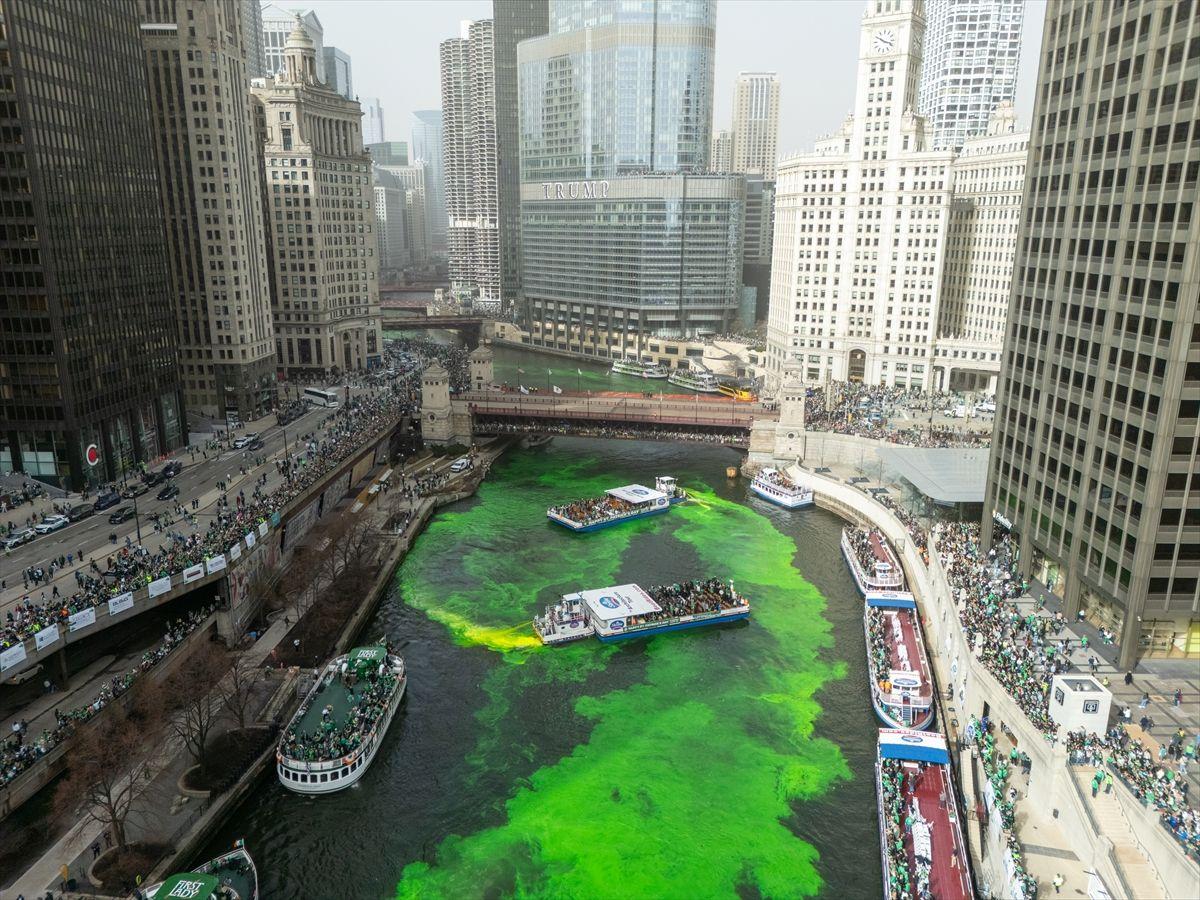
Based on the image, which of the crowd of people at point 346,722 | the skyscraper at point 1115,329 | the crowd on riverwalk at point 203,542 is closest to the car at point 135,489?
the crowd on riverwalk at point 203,542

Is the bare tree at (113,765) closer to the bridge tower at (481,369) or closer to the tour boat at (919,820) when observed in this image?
the tour boat at (919,820)

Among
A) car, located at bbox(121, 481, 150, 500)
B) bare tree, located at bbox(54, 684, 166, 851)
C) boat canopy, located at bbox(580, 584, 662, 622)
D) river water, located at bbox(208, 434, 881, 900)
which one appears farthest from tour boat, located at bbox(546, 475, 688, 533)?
bare tree, located at bbox(54, 684, 166, 851)

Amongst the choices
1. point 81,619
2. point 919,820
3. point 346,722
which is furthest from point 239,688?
point 919,820

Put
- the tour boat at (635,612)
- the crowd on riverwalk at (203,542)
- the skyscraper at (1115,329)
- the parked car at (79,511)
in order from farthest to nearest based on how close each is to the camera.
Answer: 1. the parked car at (79,511)
2. the tour boat at (635,612)
3. the crowd on riverwalk at (203,542)
4. the skyscraper at (1115,329)

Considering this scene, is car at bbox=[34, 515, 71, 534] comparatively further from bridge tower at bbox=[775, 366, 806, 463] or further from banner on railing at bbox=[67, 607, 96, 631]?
bridge tower at bbox=[775, 366, 806, 463]

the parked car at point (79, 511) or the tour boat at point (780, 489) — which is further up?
the parked car at point (79, 511)

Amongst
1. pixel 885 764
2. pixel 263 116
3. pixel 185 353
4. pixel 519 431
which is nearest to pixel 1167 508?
pixel 885 764

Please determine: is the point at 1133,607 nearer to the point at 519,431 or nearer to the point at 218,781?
the point at 218,781
